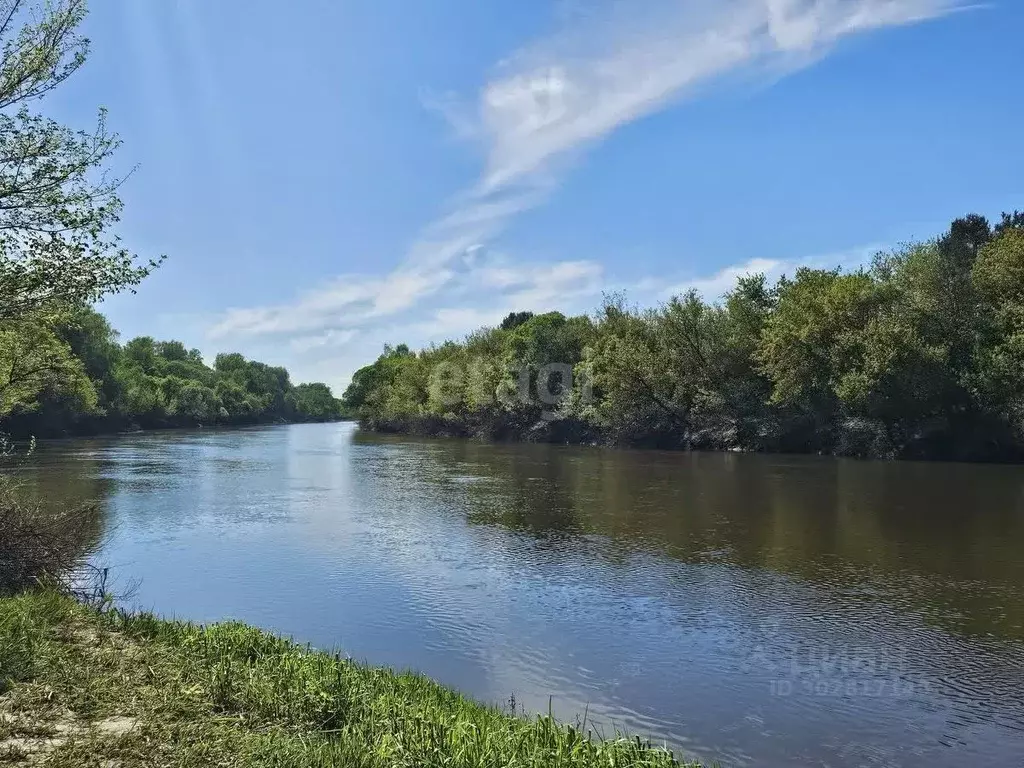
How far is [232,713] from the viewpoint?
7516 mm

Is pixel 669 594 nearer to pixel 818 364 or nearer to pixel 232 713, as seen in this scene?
pixel 232 713

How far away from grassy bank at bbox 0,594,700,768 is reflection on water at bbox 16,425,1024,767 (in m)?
2.54

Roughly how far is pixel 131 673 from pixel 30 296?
6.68 metres

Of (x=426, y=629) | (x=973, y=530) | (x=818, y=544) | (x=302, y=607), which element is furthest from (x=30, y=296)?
(x=973, y=530)

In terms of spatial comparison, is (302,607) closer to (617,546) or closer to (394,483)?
(617,546)

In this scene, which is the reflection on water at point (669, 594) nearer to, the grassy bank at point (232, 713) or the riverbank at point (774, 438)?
the grassy bank at point (232, 713)

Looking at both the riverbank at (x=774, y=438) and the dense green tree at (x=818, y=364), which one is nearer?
the dense green tree at (x=818, y=364)

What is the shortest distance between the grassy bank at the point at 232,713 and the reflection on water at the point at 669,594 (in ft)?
→ 8.35

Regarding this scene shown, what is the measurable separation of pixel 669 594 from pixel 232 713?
1074 cm

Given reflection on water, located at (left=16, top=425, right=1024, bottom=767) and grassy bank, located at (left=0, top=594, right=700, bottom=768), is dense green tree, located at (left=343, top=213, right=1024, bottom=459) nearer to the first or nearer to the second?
reflection on water, located at (left=16, top=425, right=1024, bottom=767)

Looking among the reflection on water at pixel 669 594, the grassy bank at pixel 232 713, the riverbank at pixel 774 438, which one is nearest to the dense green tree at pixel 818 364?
the riverbank at pixel 774 438

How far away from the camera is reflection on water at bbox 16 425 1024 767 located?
10.1 metres

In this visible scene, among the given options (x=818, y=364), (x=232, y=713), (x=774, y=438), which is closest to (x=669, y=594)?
(x=232, y=713)

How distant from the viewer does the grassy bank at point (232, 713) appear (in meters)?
6.32
